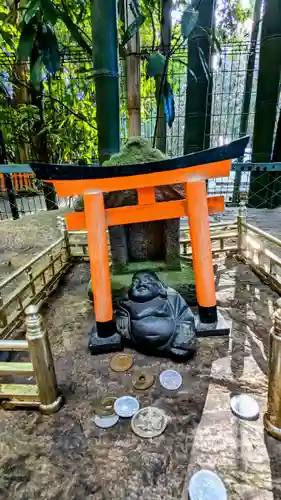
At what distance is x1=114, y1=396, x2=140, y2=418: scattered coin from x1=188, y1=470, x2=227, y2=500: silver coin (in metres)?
0.47

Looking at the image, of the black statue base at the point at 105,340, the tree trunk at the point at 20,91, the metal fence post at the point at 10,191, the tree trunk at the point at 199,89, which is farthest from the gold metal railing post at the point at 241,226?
the metal fence post at the point at 10,191

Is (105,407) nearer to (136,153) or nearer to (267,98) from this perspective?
(136,153)

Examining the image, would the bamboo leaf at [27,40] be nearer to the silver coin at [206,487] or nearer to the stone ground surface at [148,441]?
the stone ground surface at [148,441]

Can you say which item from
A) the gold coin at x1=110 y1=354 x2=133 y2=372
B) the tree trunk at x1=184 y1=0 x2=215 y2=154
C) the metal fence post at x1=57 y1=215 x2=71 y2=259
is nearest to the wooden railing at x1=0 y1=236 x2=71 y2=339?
the metal fence post at x1=57 y1=215 x2=71 y2=259

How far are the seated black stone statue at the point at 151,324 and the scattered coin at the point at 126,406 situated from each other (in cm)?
42

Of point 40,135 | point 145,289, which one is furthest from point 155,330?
point 40,135

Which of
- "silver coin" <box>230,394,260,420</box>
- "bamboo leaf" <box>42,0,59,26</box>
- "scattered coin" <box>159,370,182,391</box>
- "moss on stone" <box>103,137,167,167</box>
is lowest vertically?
"scattered coin" <box>159,370,182,391</box>

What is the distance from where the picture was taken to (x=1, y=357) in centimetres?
209

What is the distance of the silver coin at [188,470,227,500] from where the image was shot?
3.88 feet

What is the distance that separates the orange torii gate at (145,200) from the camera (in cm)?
204

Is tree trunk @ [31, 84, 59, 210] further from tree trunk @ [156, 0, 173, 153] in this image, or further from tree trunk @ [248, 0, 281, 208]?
tree trunk @ [248, 0, 281, 208]

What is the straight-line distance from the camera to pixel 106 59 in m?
2.89

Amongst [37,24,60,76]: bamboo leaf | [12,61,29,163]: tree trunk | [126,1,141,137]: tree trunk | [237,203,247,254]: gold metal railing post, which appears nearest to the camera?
[37,24,60,76]: bamboo leaf

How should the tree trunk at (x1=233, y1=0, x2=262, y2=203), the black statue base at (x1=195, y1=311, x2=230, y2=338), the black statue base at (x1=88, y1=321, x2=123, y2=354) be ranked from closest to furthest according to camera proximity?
the black statue base at (x1=88, y1=321, x2=123, y2=354) < the black statue base at (x1=195, y1=311, x2=230, y2=338) < the tree trunk at (x1=233, y1=0, x2=262, y2=203)
